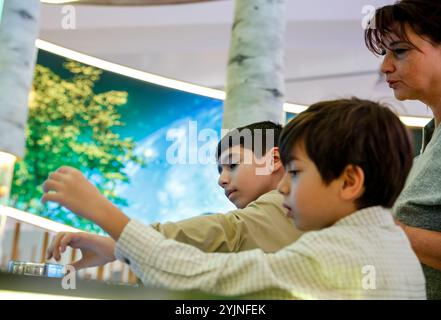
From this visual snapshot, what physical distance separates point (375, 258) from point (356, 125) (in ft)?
0.49

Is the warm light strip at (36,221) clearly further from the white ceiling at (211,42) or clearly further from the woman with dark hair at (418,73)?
the woman with dark hair at (418,73)

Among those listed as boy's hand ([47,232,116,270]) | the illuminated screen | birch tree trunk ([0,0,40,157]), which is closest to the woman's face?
boy's hand ([47,232,116,270])

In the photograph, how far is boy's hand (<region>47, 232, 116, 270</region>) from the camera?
661 mm

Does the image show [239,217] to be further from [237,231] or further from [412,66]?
[412,66]

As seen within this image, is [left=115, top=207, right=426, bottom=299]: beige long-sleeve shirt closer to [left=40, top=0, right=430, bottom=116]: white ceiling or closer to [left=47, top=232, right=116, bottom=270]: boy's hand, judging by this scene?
[left=47, top=232, right=116, bottom=270]: boy's hand

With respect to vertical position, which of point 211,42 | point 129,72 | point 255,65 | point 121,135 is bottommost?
point 255,65

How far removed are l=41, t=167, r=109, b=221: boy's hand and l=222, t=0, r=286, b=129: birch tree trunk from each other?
44.2 inches

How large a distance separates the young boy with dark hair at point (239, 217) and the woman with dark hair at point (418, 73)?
0.19 m

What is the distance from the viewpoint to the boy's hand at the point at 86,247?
661 millimetres

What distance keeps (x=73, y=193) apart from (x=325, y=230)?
10.3 inches

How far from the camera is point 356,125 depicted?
61 cm

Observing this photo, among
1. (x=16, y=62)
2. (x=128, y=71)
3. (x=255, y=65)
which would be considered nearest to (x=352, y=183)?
(x=255, y=65)

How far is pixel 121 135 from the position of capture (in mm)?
4426

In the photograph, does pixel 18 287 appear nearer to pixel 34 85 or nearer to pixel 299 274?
pixel 299 274
